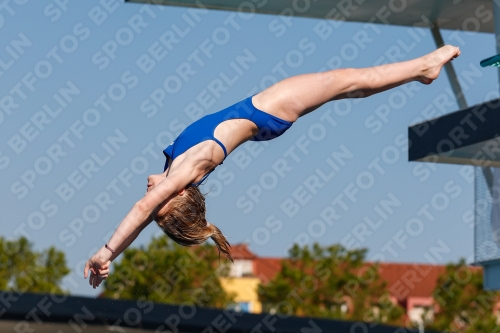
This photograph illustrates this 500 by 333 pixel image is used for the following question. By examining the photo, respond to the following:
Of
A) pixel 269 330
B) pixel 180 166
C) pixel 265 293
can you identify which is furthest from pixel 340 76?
pixel 265 293

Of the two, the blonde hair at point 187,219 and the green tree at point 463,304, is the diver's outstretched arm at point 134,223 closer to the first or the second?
the blonde hair at point 187,219

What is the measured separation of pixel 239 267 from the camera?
4316cm

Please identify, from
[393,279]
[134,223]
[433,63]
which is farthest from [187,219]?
[393,279]

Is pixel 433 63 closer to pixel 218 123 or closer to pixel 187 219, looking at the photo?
pixel 218 123

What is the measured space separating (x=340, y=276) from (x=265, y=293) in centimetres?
307

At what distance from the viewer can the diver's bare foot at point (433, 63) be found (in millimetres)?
5531

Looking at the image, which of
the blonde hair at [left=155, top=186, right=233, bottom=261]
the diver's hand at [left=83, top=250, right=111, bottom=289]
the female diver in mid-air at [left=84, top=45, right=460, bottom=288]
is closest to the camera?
the diver's hand at [left=83, top=250, right=111, bottom=289]

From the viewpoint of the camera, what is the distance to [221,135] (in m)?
5.18

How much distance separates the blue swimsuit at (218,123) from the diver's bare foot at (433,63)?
38.7 inches

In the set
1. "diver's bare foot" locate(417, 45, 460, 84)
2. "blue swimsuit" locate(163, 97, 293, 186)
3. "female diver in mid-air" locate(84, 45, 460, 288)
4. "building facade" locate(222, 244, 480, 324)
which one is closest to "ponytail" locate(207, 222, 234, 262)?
"female diver in mid-air" locate(84, 45, 460, 288)

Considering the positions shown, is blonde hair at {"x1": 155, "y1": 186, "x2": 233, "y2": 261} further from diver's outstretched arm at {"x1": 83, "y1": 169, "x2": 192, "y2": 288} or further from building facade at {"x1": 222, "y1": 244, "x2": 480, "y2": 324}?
building facade at {"x1": 222, "y1": 244, "x2": 480, "y2": 324}

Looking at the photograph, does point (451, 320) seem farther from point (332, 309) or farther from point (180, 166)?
point (180, 166)

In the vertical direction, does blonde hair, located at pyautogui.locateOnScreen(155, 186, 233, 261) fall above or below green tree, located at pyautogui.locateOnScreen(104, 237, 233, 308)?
above

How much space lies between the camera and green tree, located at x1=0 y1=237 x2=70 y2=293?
1026 inches
